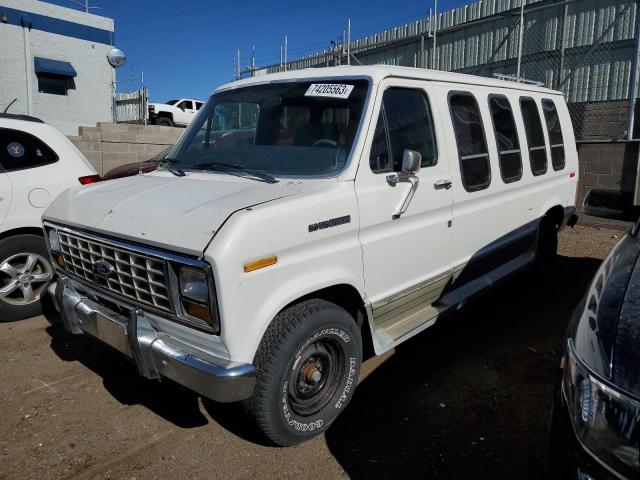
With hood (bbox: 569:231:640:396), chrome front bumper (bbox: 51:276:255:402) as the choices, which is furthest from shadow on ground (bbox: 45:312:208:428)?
hood (bbox: 569:231:640:396)

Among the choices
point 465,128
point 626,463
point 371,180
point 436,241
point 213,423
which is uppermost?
point 465,128

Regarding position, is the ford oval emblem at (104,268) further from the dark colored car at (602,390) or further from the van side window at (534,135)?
the van side window at (534,135)

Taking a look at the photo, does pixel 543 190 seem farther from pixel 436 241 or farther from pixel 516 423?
pixel 516 423

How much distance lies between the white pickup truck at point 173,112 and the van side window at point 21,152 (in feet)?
58.4

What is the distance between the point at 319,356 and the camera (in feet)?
10.1

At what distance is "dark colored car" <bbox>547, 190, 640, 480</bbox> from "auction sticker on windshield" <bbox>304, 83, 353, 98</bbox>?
1.95 m

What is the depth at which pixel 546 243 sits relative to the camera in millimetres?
5809

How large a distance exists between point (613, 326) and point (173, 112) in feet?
78.8

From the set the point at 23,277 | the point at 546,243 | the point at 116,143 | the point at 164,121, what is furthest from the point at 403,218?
the point at 164,121

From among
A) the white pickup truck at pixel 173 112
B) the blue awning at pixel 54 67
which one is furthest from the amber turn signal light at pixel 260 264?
the white pickup truck at pixel 173 112

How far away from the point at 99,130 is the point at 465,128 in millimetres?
9789

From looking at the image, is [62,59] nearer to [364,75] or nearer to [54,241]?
[54,241]

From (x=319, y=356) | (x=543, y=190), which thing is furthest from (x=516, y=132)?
(x=319, y=356)

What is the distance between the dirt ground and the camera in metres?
2.85
